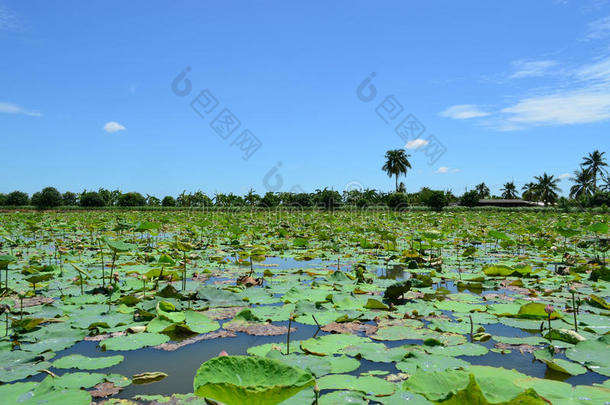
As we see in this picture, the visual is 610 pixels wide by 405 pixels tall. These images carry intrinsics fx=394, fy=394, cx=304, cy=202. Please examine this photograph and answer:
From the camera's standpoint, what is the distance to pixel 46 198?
35.3m

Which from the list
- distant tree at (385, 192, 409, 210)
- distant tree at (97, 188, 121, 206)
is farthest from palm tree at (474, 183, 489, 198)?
distant tree at (97, 188, 121, 206)

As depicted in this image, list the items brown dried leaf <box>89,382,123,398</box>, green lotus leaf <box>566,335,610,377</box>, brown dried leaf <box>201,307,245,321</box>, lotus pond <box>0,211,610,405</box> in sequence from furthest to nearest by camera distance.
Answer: brown dried leaf <box>201,307,245,321</box>
green lotus leaf <box>566,335,610,377</box>
brown dried leaf <box>89,382,123,398</box>
lotus pond <box>0,211,610,405</box>

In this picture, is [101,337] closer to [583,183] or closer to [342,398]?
[342,398]

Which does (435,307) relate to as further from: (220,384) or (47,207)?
(47,207)

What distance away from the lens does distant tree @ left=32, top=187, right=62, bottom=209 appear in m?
35.2

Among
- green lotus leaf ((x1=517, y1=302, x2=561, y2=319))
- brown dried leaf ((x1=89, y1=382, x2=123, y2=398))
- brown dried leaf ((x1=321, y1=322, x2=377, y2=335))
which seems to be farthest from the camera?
green lotus leaf ((x1=517, y1=302, x2=561, y2=319))

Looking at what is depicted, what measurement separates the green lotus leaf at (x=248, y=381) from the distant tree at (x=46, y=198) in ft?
134

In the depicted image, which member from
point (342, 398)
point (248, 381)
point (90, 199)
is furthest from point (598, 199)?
point (90, 199)

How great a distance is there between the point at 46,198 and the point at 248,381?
4104cm

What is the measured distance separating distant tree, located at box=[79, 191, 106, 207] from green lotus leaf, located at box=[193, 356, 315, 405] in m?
45.7

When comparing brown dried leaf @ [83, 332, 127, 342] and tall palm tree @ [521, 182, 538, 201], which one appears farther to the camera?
tall palm tree @ [521, 182, 538, 201]

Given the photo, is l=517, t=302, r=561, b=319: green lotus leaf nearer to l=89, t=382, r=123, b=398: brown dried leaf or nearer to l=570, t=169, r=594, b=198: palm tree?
l=89, t=382, r=123, b=398: brown dried leaf

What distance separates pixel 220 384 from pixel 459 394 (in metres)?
0.71

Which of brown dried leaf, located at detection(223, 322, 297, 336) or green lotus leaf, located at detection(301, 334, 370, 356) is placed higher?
green lotus leaf, located at detection(301, 334, 370, 356)
